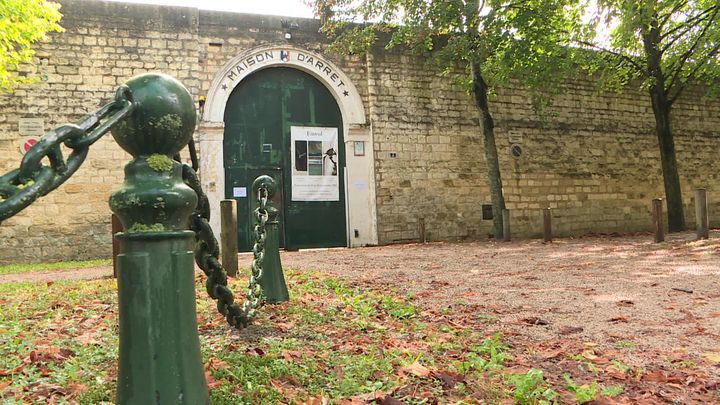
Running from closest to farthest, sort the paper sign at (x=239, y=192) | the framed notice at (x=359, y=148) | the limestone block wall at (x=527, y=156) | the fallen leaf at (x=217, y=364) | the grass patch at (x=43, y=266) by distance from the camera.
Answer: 1. the fallen leaf at (x=217, y=364)
2. the grass patch at (x=43, y=266)
3. the paper sign at (x=239, y=192)
4. the framed notice at (x=359, y=148)
5. the limestone block wall at (x=527, y=156)

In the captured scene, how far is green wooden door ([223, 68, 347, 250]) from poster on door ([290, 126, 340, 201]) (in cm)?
2

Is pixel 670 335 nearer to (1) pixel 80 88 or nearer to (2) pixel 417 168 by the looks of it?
(2) pixel 417 168

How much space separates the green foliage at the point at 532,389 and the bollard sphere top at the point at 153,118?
1539 mm

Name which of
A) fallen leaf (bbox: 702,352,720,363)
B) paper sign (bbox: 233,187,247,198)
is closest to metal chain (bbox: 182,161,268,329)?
fallen leaf (bbox: 702,352,720,363)

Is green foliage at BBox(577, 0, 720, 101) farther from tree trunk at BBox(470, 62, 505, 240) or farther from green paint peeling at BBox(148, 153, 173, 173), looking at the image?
green paint peeling at BBox(148, 153, 173, 173)

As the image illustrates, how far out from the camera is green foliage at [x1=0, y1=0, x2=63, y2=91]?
8703mm

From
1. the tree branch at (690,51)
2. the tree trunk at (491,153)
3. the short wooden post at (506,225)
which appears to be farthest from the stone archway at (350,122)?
the tree branch at (690,51)

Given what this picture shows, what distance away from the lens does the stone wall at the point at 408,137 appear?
10.1 m

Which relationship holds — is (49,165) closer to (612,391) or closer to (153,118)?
(153,118)

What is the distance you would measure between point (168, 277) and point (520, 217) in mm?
13111

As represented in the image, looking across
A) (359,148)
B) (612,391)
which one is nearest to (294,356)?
(612,391)

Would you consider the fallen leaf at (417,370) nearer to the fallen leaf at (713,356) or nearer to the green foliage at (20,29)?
the fallen leaf at (713,356)

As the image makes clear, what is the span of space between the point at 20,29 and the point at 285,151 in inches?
216

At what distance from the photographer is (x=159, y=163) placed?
3.92 feet
